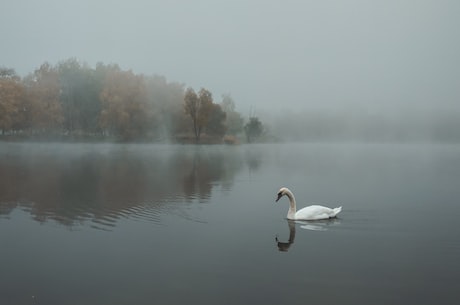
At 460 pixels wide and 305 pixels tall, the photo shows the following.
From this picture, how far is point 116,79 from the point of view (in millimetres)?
110438

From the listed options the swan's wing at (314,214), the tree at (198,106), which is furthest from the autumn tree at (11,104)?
the swan's wing at (314,214)

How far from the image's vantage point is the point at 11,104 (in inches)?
3625

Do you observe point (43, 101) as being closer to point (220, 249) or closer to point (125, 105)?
point (125, 105)

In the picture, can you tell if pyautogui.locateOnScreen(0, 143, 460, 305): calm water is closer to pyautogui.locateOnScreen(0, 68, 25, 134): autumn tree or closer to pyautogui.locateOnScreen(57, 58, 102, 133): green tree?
pyautogui.locateOnScreen(0, 68, 25, 134): autumn tree

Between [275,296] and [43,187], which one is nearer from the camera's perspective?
[275,296]

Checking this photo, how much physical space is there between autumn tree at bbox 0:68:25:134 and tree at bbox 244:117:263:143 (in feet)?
257

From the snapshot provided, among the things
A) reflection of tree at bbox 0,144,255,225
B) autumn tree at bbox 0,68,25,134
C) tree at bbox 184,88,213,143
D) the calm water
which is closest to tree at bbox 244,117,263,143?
tree at bbox 184,88,213,143

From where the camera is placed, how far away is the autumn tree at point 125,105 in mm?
104562

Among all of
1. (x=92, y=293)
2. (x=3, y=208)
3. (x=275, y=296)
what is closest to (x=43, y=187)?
(x=3, y=208)

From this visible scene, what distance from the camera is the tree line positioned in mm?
100562

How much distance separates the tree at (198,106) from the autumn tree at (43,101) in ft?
111

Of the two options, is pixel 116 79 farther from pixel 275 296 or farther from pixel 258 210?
pixel 275 296

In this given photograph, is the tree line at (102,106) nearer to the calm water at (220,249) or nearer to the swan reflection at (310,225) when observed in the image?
the calm water at (220,249)

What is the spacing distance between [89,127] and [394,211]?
109m
